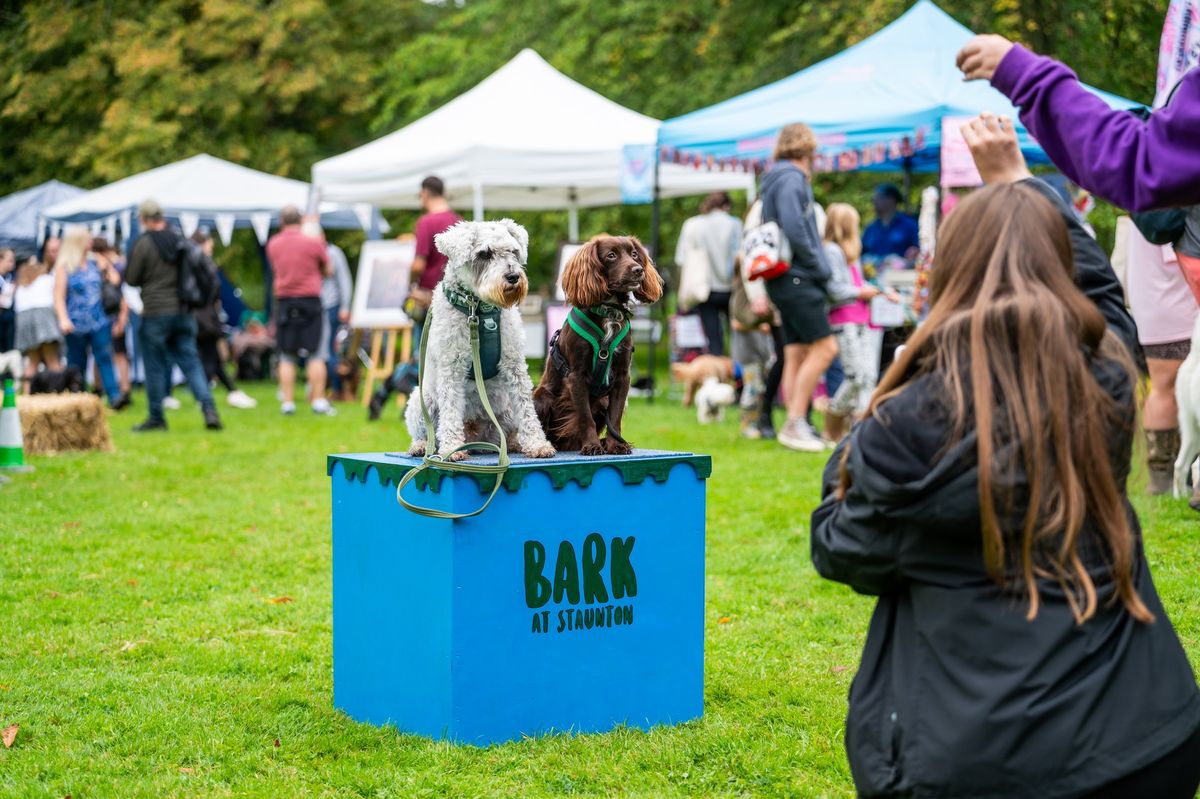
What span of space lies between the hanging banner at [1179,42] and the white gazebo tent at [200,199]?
14.5 metres

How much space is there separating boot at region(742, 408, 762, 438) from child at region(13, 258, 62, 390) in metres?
7.78

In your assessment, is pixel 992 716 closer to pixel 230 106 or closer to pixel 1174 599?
pixel 1174 599

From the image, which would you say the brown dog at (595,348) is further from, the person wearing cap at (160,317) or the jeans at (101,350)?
the jeans at (101,350)

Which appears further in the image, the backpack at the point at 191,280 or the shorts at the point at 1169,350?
the backpack at the point at 191,280

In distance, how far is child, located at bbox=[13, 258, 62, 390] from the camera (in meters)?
13.9

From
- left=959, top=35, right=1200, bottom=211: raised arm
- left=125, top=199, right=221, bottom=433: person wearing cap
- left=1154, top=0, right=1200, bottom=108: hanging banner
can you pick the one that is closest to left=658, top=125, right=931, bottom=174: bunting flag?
left=1154, top=0, right=1200, bottom=108: hanging banner

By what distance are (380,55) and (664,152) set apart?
711 inches

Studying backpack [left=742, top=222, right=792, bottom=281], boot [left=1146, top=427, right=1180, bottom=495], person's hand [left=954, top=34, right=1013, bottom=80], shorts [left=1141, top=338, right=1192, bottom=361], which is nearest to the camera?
person's hand [left=954, top=34, right=1013, bottom=80]

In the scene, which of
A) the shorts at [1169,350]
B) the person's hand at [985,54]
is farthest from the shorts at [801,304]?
the person's hand at [985,54]

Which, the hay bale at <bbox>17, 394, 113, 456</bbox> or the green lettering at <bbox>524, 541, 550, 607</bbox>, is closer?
the green lettering at <bbox>524, 541, 550, 607</bbox>

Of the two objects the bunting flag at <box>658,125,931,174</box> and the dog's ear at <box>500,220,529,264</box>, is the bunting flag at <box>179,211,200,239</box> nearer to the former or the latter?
the bunting flag at <box>658,125,931,174</box>

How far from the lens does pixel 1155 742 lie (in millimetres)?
2207

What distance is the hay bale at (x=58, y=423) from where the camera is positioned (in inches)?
431

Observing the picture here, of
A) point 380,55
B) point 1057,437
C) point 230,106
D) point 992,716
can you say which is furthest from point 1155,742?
point 380,55
